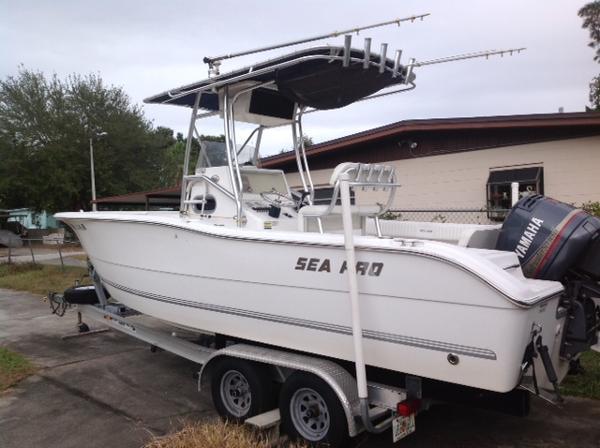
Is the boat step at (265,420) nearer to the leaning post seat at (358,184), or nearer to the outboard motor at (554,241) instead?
the leaning post seat at (358,184)

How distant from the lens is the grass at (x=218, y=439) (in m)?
3.64

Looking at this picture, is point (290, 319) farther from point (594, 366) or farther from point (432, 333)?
point (594, 366)

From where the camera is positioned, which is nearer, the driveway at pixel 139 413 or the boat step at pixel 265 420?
the boat step at pixel 265 420

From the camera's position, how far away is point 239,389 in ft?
14.9

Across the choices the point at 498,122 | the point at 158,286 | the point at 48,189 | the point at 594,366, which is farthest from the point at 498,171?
the point at 48,189

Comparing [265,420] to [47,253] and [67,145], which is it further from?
[67,145]

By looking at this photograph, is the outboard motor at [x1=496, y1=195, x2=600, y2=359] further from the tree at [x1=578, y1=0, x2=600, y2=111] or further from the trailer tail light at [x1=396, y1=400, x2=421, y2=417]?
the tree at [x1=578, y1=0, x2=600, y2=111]

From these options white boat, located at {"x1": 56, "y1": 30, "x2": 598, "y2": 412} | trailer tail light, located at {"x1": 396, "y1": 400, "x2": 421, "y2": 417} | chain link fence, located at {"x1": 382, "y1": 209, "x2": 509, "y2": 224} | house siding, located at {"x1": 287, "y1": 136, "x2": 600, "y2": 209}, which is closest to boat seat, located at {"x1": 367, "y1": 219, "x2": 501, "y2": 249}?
white boat, located at {"x1": 56, "y1": 30, "x2": 598, "y2": 412}

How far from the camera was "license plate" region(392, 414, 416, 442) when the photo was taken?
3668 mm

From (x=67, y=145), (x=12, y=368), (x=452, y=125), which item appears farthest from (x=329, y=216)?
(x=67, y=145)

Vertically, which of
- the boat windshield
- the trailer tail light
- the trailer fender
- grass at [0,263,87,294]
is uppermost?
the boat windshield

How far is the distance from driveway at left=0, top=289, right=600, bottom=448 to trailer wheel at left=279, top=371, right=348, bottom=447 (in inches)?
22.4

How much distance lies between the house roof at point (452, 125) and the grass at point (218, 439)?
764cm

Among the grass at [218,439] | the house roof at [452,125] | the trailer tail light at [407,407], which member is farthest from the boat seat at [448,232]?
the house roof at [452,125]
